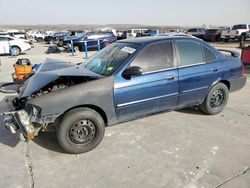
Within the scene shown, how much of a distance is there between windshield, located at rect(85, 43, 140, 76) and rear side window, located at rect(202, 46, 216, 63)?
54.8 inches

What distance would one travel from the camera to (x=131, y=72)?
11.8 ft

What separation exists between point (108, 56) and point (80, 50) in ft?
53.1

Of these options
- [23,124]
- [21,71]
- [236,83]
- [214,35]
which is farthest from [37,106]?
[214,35]

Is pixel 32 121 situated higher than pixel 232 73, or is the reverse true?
pixel 232 73

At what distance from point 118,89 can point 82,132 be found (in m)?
0.82

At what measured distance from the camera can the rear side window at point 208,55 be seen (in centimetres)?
452

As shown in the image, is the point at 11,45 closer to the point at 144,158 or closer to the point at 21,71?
the point at 21,71

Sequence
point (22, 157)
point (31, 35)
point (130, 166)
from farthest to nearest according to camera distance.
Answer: point (31, 35) → point (22, 157) → point (130, 166)

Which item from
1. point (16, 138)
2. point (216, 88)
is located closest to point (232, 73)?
point (216, 88)

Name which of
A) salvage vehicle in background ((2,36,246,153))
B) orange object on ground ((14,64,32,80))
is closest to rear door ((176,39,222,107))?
salvage vehicle in background ((2,36,246,153))

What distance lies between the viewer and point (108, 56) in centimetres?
423

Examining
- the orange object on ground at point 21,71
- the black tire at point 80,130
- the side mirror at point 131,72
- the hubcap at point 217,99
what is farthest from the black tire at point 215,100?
the orange object on ground at point 21,71

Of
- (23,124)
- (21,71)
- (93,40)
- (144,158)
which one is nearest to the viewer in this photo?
(23,124)

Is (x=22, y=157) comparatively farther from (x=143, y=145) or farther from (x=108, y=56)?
(x=108, y=56)
